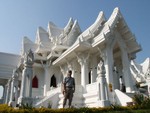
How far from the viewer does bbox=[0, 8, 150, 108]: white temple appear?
1023 centimetres

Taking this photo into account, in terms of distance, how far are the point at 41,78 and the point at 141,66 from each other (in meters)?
17.2

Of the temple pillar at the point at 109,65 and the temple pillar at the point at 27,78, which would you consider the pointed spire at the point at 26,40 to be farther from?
the temple pillar at the point at 27,78

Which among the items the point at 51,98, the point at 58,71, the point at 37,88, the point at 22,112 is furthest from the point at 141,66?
the point at 22,112

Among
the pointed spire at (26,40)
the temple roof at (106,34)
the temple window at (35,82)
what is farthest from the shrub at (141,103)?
the pointed spire at (26,40)

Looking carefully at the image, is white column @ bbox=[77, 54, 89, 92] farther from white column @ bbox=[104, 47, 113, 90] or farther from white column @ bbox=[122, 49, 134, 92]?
white column @ bbox=[122, 49, 134, 92]

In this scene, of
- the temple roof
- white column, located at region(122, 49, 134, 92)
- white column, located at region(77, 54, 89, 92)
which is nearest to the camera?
the temple roof

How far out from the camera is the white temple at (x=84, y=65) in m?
10.2

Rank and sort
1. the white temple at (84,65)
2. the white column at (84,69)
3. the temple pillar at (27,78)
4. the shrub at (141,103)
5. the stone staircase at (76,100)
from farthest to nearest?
the white column at (84,69) < the stone staircase at (76,100) < the white temple at (84,65) < the temple pillar at (27,78) < the shrub at (141,103)

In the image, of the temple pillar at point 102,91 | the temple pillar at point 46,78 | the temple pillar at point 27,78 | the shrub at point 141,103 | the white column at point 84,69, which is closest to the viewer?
the shrub at point 141,103

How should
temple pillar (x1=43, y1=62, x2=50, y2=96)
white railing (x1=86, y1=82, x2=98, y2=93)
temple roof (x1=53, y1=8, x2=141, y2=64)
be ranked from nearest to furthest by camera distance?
white railing (x1=86, y1=82, x2=98, y2=93) → temple roof (x1=53, y1=8, x2=141, y2=64) → temple pillar (x1=43, y1=62, x2=50, y2=96)

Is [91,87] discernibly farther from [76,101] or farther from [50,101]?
[50,101]

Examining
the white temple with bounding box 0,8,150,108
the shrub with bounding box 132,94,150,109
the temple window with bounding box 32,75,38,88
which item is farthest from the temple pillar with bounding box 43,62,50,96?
the shrub with bounding box 132,94,150,109

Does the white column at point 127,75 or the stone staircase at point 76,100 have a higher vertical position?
the white column at point 127,75

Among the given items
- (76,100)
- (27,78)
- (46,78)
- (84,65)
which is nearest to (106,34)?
(84,65)
